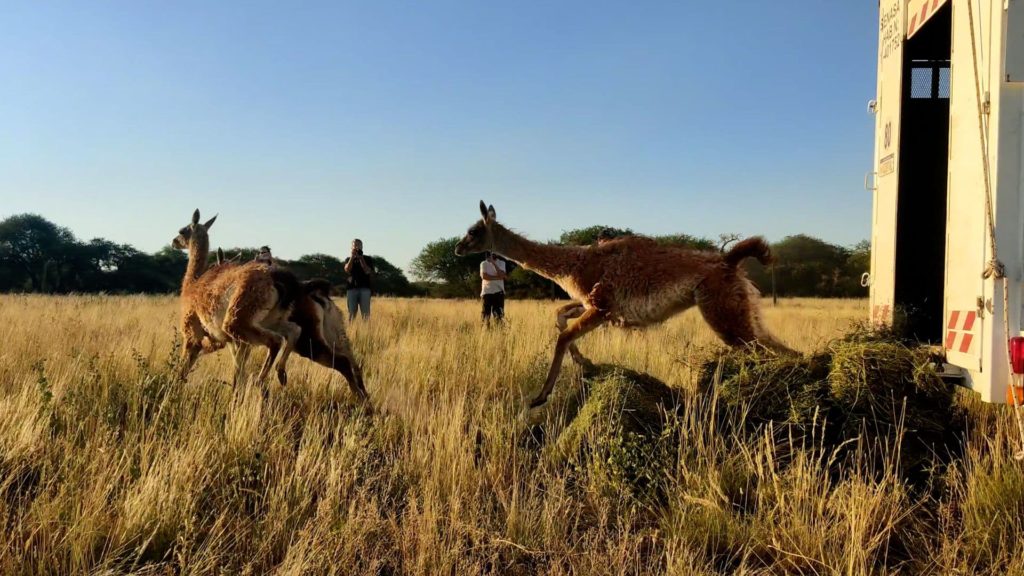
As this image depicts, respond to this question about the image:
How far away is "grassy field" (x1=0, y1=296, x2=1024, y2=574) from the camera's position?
3074 millimetres

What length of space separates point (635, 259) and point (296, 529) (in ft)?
13.3

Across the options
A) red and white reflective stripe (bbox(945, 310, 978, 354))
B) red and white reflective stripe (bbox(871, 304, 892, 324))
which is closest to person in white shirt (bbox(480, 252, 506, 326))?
red and white reflective stripe (bbox(871, 304, 892, 324))

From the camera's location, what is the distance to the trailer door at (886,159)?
6.14m

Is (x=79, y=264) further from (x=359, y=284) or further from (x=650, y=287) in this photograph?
(x=650, y=287)

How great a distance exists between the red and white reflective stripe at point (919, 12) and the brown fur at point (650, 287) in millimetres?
2310

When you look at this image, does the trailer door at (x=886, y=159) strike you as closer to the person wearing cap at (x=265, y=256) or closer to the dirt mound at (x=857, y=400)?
the dirt mound at (x=857, y=400)

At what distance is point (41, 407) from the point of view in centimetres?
471

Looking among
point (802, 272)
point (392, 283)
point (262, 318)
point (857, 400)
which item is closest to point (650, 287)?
point (857, 400)

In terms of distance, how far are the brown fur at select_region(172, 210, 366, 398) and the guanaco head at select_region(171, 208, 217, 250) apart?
2.82 ft

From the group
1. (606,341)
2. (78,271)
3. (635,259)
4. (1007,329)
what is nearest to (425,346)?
(606,341)

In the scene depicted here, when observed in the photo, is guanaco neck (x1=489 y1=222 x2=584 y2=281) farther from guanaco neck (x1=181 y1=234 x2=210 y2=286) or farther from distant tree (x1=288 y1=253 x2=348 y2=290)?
distant tree (x1=288 y1=253 x2=348 y2=290)

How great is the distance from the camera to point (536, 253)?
7.22 meters

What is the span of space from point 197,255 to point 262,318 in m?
1.98

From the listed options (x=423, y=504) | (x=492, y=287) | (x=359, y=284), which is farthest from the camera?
(x=359, y=284)
